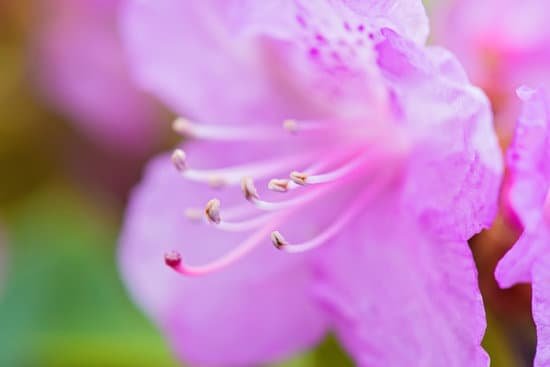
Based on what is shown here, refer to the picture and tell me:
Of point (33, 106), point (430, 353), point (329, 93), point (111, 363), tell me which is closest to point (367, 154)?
point (329, 93)

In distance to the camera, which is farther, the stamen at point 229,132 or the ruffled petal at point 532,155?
the stamen at point 229,132

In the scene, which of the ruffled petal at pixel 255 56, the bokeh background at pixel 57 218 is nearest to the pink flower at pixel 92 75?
the bokeh background at pixel 57 218

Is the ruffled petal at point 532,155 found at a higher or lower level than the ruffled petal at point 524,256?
higher

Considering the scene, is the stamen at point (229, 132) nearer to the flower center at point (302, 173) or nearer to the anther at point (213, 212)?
the flower center at point (302, 173)

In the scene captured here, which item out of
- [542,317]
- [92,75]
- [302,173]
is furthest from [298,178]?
[92,75]

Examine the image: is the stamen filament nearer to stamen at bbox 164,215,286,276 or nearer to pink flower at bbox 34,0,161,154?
stamen at bbox 164,215,286,276

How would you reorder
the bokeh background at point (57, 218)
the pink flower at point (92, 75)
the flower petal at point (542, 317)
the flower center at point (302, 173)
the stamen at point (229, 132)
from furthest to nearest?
the pink flower at point (92, 75), the bokeh background at point (57, 218), the stamen at point (229, 132), the flower center at point (302, 173), the flower petal at point (542, 317)

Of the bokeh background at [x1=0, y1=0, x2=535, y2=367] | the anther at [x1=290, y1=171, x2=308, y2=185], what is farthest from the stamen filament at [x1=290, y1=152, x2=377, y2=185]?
the bokeh background at [x1=0, y1=0, x2=535, y2=367]

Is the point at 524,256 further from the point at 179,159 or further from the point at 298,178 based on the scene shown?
the point at 179,159
